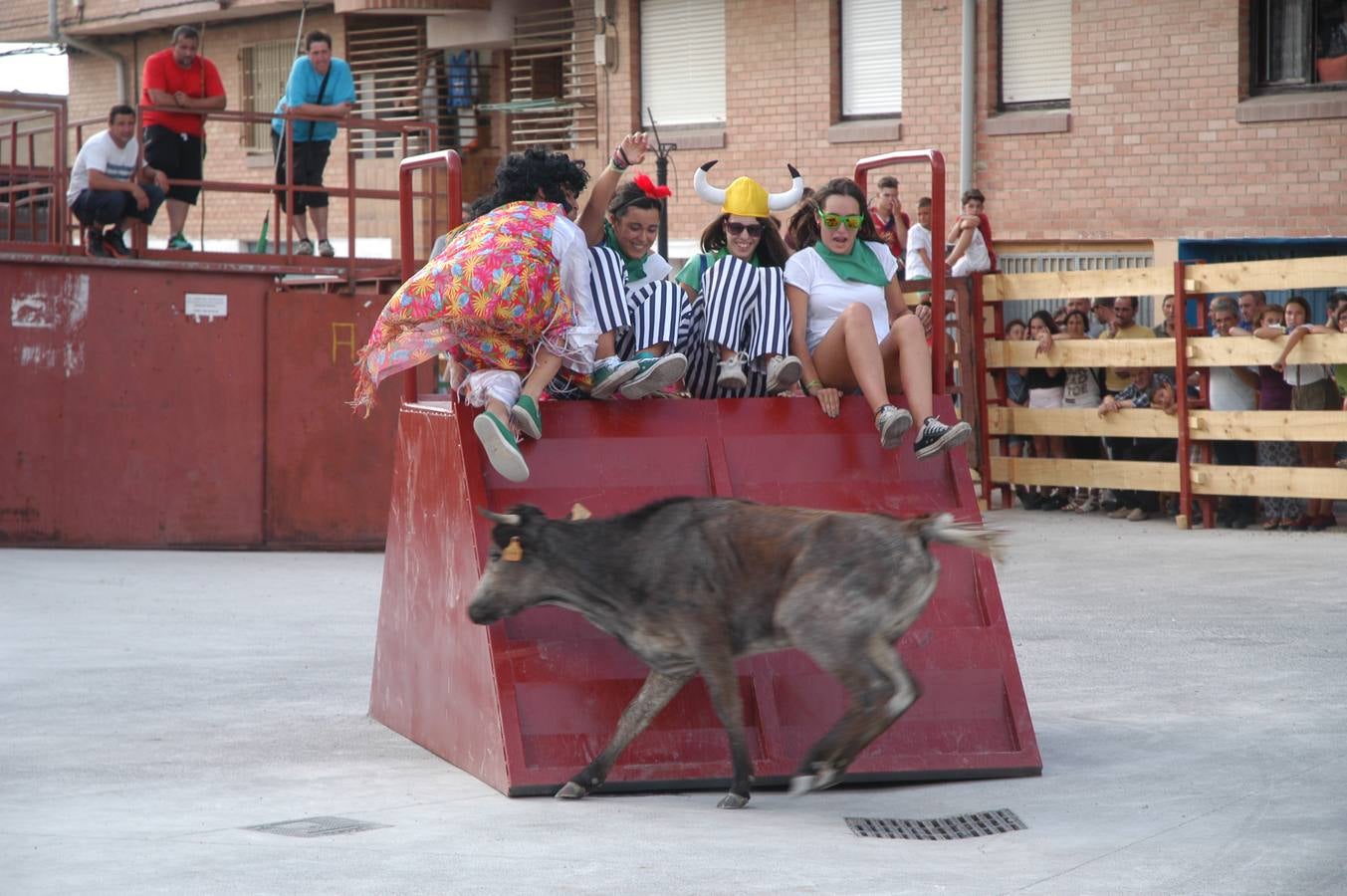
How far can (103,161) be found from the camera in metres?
15.5

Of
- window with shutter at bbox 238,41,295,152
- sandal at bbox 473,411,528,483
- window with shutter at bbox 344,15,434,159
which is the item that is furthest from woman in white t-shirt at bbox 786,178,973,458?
window with shutter at bbox 238,41,295,152

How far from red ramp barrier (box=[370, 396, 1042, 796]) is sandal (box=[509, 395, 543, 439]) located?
0.18 metres

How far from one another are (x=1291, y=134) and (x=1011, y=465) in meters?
4.33

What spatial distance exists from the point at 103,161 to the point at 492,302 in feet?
30.2

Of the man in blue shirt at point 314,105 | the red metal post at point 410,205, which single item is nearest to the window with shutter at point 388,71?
the man in blue shirt at point 314,105

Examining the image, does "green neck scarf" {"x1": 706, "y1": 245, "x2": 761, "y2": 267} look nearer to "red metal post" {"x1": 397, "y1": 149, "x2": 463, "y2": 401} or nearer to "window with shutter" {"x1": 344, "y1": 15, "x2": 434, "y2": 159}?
"red metal post" {"x1": 397, "y1": 149, "x2": 463, "y2": 401}

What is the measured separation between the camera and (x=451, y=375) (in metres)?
7.94

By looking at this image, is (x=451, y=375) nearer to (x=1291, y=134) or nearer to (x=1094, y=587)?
(x=1094, y=587)

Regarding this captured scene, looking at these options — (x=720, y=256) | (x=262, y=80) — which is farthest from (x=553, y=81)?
(x=720, y=256)

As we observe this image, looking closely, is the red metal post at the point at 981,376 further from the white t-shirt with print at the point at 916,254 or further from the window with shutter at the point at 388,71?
the window with shutter at the point at 388,71

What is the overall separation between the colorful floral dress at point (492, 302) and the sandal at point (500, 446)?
40cm

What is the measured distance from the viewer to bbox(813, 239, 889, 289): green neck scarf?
27.2 feet

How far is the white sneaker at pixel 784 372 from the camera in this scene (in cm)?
781

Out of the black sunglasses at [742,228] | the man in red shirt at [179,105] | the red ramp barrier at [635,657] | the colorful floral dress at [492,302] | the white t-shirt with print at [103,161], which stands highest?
the man in red shirt at [179,105]
